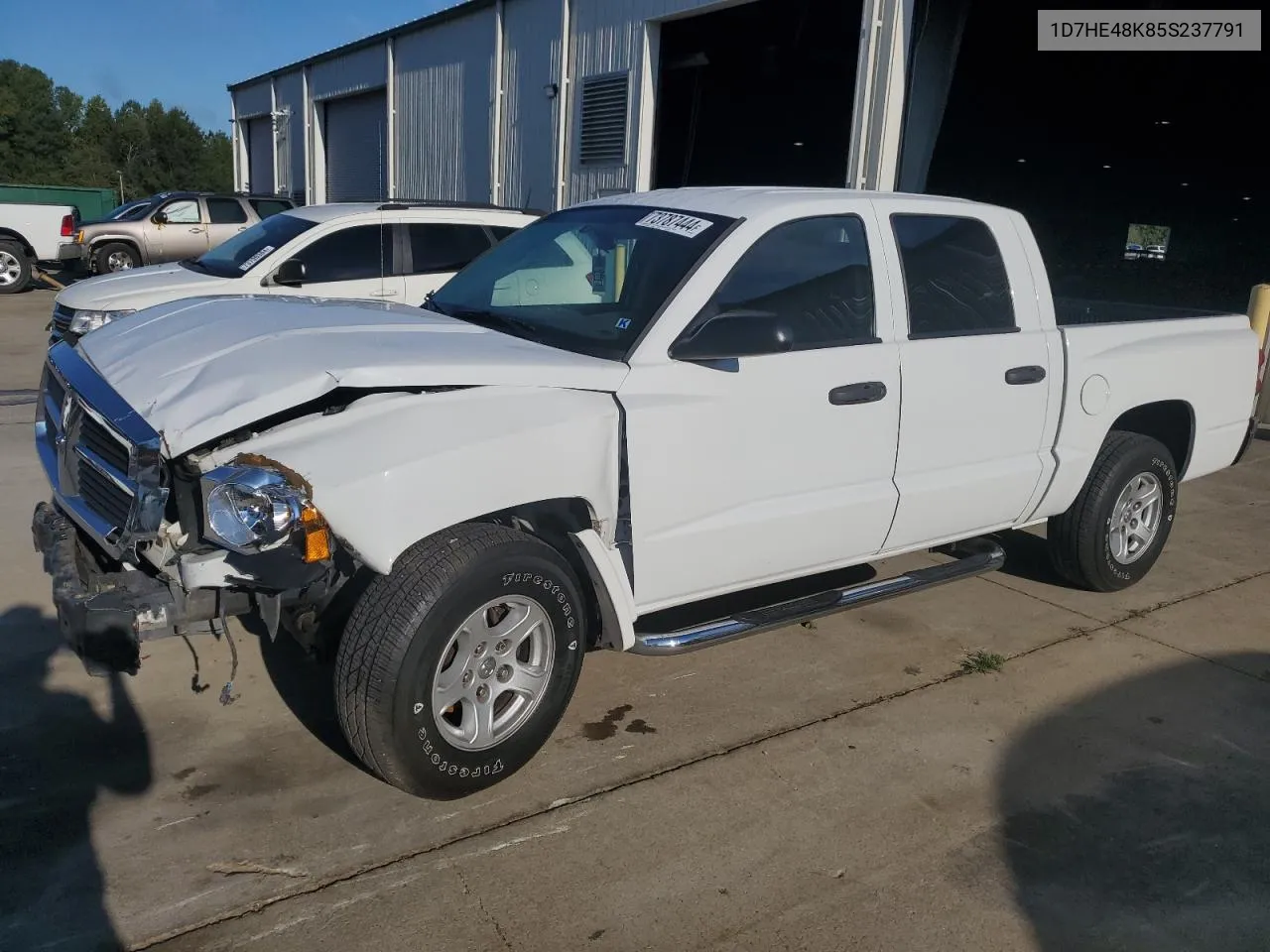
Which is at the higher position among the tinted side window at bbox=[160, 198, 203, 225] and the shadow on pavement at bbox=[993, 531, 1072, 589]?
the tinted side window at bbox=[160, 198, 203, 225]

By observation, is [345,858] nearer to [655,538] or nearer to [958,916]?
[655,538]

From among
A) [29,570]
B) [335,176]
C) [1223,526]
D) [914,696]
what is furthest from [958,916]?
[335,176]

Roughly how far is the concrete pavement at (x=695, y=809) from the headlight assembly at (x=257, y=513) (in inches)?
38.4

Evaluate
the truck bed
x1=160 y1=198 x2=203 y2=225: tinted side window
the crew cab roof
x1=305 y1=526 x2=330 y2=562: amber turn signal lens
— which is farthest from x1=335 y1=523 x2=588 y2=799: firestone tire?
x1=160 y1=198 x2=203 y2=225: tinted side window

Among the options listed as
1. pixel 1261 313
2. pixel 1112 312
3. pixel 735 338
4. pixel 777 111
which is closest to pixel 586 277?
pixel 735 338

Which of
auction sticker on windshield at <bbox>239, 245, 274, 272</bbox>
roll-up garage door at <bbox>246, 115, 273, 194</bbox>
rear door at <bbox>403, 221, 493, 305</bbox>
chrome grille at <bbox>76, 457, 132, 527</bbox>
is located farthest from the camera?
roll-up garage door at <bbox>246, 115, 273, 194</bbox>

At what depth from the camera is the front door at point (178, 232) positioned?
62.3 ft

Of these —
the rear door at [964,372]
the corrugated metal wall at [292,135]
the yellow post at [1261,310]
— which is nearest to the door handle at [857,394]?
the rear door at [964,372]

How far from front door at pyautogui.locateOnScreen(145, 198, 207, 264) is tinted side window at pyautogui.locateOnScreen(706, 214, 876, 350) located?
1737 centimetres

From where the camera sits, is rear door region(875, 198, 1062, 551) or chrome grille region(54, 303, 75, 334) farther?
chrome grille region(54, 303, 75, 334)

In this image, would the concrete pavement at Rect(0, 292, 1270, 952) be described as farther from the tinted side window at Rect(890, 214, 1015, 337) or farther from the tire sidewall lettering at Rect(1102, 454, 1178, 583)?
the tinted side window at Rect(890, 214, 1015, 337)

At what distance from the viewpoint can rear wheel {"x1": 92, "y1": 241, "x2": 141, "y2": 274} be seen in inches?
734

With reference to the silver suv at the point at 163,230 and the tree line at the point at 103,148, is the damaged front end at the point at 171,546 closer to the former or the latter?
the silver suv at the point at 163,230

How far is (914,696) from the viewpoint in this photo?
449 cm
